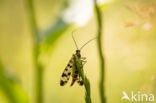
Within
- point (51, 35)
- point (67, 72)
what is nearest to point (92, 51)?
point (51, 35)

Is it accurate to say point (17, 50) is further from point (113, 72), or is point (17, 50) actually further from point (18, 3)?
point (113, 72)

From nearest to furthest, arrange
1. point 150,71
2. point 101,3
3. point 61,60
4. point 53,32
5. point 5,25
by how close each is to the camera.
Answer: point 101,3
point 53,32
point 150,71
point 61,60
point 5,25

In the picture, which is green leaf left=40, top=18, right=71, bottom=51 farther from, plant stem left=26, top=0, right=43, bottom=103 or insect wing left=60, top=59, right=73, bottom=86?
insect wing left=60, top=59, right=73, bottom=86

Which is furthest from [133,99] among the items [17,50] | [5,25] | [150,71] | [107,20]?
[5,25]

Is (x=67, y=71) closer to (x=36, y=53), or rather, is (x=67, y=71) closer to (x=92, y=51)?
(x=36, y=53)

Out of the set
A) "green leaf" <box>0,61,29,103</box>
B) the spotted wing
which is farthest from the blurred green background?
the spotted wing

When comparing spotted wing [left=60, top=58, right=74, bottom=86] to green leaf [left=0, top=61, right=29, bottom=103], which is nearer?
spotted wing [left=60, top=58, right=74, bottom=86]

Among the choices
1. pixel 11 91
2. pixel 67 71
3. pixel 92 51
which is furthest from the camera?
pixel 92 51
